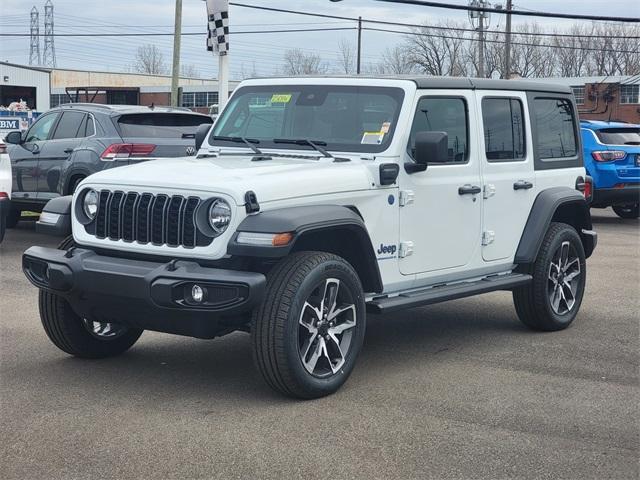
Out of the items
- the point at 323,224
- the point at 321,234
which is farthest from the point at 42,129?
the point at 323,224

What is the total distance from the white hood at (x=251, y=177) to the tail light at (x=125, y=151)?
604cm

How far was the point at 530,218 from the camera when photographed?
762cm

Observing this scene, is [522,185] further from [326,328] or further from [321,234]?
[326,328]

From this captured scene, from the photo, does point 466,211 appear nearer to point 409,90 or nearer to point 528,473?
point 409,90

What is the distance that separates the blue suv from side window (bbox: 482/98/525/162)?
9.14 m

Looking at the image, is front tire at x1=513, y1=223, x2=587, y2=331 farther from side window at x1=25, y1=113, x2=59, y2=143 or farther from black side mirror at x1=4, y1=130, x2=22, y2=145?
side window at x1=25, y1=113, x2=59, y2=143

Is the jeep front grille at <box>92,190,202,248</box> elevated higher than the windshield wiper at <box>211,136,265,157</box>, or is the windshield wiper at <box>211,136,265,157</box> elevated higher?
the windshield wiper at <box>211,136,265,157</box>

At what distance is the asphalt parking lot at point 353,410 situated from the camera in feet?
15.3

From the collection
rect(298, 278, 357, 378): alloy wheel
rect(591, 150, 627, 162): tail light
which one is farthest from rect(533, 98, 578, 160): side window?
rect(591, 150, 627, 162): tail light

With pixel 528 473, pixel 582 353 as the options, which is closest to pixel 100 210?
pixel 528 473

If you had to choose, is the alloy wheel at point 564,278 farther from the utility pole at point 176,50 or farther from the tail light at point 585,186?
the utility pole at point 176,50

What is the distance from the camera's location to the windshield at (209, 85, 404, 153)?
21.5 ft

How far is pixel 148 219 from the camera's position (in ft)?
18.7

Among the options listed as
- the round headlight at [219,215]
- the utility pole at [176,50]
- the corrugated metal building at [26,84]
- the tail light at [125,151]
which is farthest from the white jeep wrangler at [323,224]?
the corrugated metal building at [26,84]
